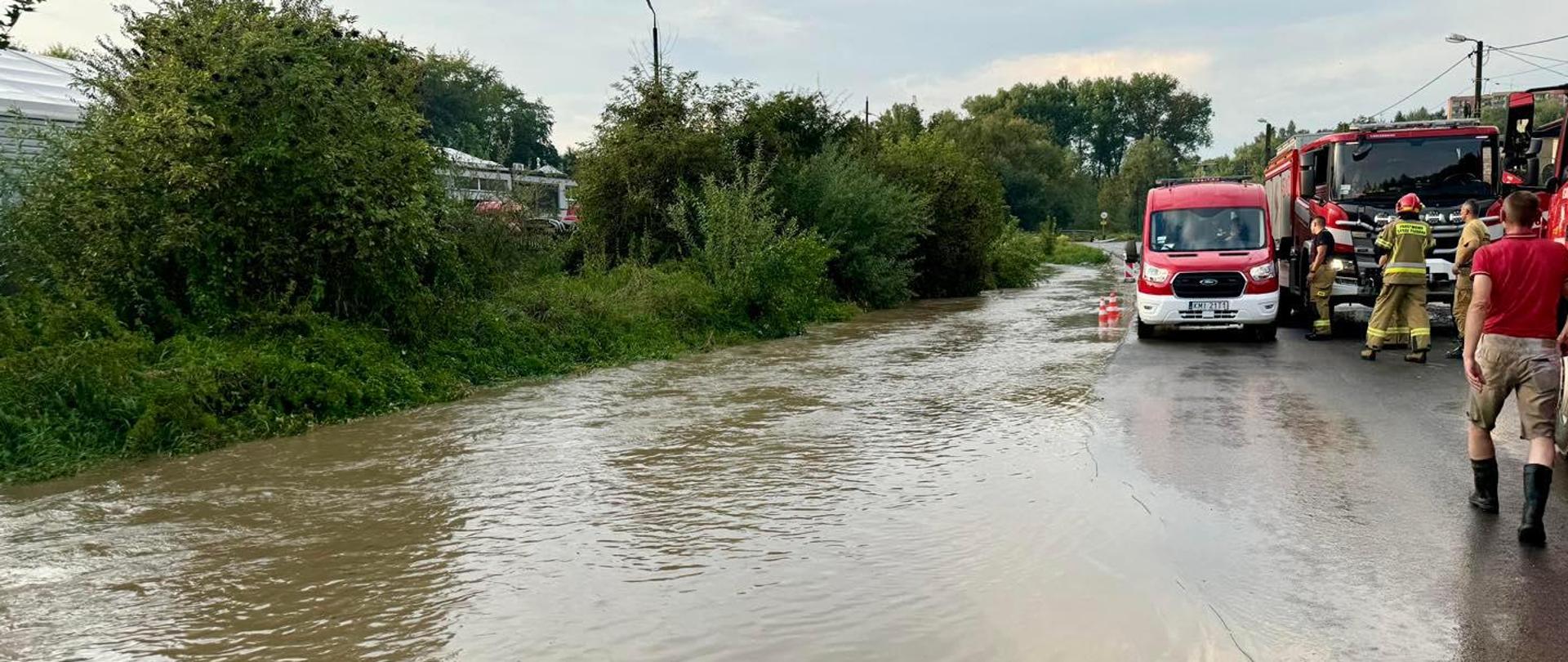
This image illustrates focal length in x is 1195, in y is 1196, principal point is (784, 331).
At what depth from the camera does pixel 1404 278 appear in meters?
14.3

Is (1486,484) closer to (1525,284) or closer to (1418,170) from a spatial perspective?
(1525,284)

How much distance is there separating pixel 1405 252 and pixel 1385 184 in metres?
3.62

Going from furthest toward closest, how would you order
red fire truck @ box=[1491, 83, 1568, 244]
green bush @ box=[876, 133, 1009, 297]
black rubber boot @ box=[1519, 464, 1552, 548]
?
green bush @ box=[876, 133, 1009, 297]
red fire truck @ box=[1491, 83, 1568, 244]
black rubber boot @ box=[1519, 464, 1552, 548]

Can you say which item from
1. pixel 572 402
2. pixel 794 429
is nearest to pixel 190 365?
pixel 572 402

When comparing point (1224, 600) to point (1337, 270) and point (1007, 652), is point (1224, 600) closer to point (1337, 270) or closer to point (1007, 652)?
point (1007, 652)

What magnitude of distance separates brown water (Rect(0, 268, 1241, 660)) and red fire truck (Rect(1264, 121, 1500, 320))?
311 inches

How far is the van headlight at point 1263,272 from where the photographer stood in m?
16.8

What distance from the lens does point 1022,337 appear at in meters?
19.0

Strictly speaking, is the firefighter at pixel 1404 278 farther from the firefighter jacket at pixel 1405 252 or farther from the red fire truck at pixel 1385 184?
the red fire truck at pixel 1385 184

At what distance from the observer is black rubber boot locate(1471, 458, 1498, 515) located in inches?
262

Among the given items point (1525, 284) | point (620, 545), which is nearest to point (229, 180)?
point (620, 545)

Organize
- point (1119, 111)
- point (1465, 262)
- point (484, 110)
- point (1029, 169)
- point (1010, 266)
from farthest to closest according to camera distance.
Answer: point (1119, 111), point (1029, 169), point (484, 110), point (1010, 266), point (1465, 262)

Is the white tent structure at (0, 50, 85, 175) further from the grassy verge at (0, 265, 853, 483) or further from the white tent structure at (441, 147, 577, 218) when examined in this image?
the white tent structure at (441, 147, 577, 218)

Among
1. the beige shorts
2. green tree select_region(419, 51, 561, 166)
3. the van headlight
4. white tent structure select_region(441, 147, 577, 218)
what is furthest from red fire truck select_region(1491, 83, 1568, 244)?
green tree select_region(419, 51, 561, 166)
